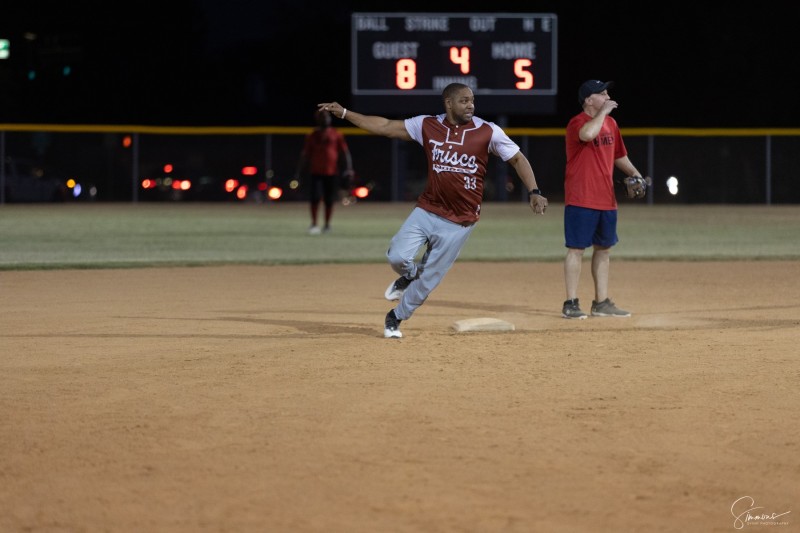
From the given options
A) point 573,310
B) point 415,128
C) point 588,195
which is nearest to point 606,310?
point 573,310

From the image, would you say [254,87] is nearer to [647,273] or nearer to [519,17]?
[519,17]

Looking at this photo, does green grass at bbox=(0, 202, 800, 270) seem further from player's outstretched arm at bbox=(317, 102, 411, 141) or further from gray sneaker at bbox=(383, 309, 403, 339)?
player's outstretched arm at bbox=(317, 102, 411, 141)

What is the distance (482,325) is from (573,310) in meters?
1.07

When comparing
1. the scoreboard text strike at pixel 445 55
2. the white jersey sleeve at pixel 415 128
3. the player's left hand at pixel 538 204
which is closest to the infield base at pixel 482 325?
the player's left hand at pixel 538 204

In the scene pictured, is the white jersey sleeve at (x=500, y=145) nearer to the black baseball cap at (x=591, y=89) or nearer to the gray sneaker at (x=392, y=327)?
the gray sneaker at (x=392, y=327)

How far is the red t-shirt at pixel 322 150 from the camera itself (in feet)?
65.0

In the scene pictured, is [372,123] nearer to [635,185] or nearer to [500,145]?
[500,145]

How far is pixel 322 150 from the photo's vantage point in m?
19.8

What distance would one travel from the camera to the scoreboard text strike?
29.0 meters

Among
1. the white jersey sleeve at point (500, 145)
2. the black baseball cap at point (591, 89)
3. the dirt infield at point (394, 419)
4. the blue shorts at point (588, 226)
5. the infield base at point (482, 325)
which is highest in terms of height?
the black baseball cap at point (591, 89)

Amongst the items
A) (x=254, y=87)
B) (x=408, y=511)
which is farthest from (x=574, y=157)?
(x=254, y=87)

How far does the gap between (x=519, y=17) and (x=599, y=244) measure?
20.2 metres

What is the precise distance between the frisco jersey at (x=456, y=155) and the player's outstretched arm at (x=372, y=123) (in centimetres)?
6

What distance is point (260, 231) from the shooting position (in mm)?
21797
